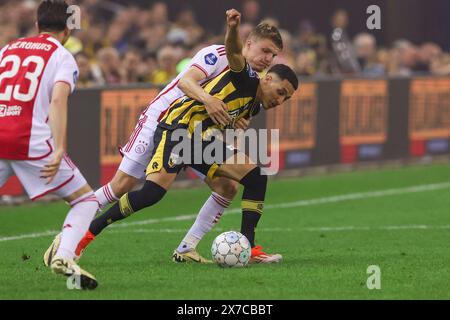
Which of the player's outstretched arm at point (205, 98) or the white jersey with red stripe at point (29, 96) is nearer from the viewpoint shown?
the white jersey with red stripe at point (29, 96)

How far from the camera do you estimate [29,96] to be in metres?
8.24

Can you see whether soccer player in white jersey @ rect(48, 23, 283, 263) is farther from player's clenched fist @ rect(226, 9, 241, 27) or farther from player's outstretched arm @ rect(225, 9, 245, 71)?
player's clenched fist @ rect(226, 9, 241, 27)

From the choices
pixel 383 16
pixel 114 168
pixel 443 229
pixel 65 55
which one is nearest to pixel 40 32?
pixel 65 55

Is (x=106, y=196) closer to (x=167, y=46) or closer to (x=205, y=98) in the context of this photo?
(x=205, y=98)

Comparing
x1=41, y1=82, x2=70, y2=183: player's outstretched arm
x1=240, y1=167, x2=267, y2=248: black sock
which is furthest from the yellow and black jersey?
x1=41, y1=82, x2=70, y2=183: player's outstretched arm

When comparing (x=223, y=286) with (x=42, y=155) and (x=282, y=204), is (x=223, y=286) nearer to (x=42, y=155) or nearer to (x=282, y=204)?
(x=42, y=155)

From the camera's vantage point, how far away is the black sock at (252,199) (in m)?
10.1

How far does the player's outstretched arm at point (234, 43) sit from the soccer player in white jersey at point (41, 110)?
127 cm

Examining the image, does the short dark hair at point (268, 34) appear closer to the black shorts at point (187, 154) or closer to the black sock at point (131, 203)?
the black shorts at point (187, 154)

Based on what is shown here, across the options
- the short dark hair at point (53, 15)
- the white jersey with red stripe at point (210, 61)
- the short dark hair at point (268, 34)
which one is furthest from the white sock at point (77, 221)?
the short dark hair at point (268, 34)

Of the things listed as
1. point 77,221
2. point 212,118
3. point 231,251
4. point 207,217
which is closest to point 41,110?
point 77,221

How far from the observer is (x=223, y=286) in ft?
29.5

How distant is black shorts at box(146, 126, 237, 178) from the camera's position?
9.95 m

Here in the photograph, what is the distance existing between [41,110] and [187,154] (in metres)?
1.88
